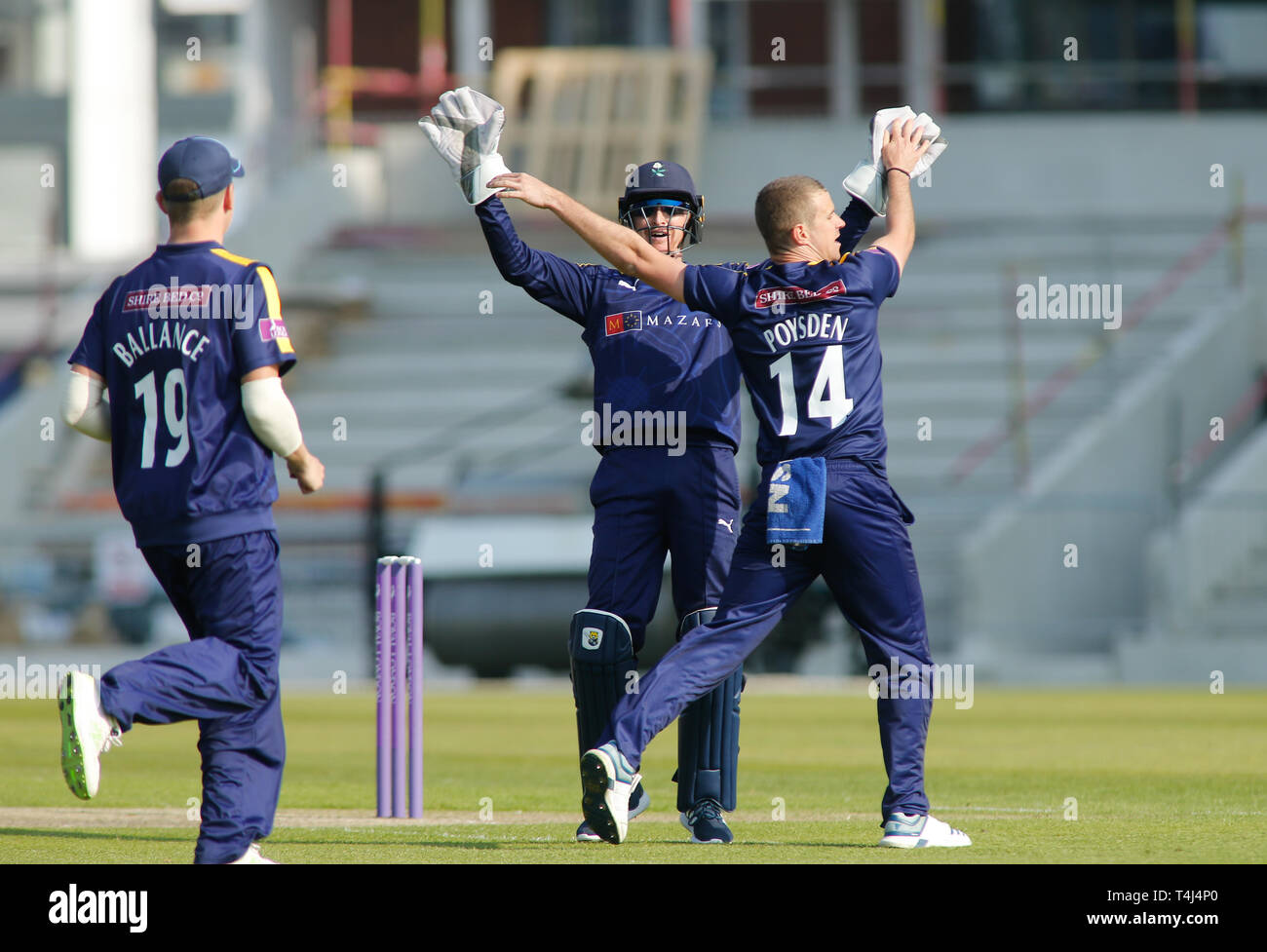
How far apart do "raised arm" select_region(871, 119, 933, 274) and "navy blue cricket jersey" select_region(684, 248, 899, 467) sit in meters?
0.07

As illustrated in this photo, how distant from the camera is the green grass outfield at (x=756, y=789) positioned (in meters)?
6.29

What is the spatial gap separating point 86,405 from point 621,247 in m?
1.71

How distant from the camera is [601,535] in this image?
271 inches

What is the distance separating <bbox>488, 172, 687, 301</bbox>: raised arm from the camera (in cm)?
639

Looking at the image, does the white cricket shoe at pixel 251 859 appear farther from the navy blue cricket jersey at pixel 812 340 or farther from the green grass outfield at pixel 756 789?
the navy blue cricket jersey at pixel 812 340

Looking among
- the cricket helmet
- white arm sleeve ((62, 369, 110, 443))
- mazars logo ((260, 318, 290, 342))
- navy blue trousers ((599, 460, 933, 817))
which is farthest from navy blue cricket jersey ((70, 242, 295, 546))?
the cricket helmet

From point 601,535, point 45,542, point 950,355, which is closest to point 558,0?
point 950,355

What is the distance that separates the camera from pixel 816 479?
6234 mm

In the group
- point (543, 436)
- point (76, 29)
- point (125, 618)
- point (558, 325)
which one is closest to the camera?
point (125, 618)

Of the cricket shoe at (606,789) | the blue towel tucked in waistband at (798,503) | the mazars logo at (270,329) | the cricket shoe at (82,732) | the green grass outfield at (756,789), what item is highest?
the mazars logo at (270,329)

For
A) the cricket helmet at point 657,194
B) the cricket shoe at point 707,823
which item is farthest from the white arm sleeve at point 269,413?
the cricket shoe at point 707,823

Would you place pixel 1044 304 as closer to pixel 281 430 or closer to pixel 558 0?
pixel 558 0
